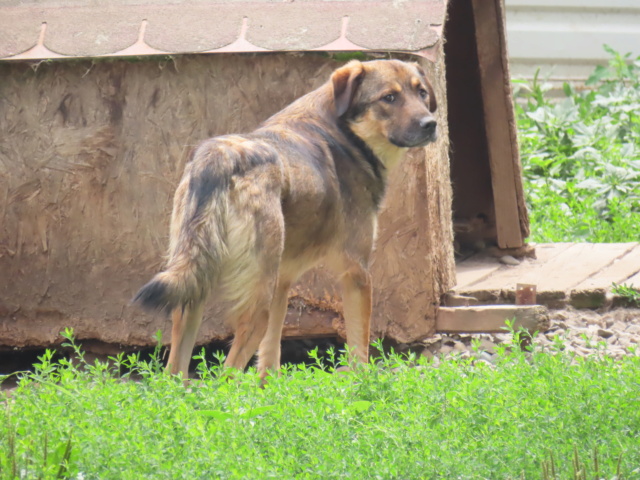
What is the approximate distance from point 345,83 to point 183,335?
1676mm

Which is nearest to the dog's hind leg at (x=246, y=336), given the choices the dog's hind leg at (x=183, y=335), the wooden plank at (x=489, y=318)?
the dog's hind leg at (x=183, y=335)

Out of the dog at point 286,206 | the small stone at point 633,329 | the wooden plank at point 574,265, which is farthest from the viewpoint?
the wooden plank at point 574,265

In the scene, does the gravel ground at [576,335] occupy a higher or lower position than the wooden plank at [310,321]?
lower

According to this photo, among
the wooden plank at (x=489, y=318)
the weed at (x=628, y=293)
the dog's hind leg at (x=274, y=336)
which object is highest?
the dog's hind leg at (x=274, y=336)

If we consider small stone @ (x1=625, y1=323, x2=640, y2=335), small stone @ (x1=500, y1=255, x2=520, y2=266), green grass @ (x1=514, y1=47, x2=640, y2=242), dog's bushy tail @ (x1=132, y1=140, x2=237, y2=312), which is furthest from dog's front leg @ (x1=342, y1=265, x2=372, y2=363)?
green grass @ (x1=514, y1=47, x2=640, y2=242)

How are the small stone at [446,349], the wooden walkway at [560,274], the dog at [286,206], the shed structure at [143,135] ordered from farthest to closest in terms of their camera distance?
the wooden walkway at [560,274]
the small stone at [446,349]
the shed structure at [143,135]
the dog at [286,206]

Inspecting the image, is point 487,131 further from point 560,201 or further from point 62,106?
point 62,106

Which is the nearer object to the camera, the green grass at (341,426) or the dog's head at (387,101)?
the green grass at (341,426)

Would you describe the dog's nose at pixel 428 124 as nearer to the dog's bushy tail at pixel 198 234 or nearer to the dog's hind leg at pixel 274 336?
the dog's hind leg at pixel 274 336

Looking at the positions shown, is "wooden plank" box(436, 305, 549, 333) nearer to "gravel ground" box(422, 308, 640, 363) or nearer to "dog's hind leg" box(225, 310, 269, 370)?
"gravel ground" box(422, 308, 640, 363)

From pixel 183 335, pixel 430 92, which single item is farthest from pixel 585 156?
pixel 183 335

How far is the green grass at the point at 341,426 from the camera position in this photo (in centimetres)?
325

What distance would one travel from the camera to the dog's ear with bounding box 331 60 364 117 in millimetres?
5484

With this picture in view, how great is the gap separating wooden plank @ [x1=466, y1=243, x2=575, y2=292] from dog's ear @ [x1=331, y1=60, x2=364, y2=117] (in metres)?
1.90
